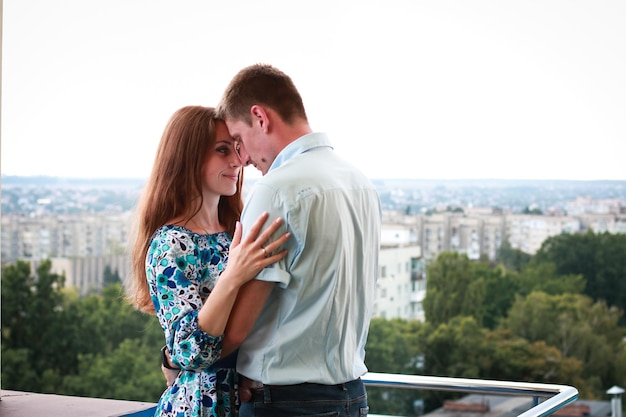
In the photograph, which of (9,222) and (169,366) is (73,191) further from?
(169,366)

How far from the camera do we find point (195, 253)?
1.88 m

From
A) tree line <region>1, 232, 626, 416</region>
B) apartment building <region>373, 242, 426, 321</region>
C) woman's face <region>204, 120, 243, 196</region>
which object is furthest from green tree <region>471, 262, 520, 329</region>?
woman's face <region>204, 120, 243, 196</region>

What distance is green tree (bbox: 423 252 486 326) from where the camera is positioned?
9.12 metres

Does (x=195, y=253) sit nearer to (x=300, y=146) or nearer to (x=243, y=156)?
(x=243, y=156)

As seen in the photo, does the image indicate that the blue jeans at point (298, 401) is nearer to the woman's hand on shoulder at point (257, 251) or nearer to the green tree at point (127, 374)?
the woman's hand on shoulder at point (257, 251)

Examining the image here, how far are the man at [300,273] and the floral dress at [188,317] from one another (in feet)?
0.23

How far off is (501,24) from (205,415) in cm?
727

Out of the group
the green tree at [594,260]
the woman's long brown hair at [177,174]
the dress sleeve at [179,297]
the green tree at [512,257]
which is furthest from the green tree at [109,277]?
the dress sleeve at [179,297]

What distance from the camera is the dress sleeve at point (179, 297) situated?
1.67 metres

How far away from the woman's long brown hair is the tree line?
7.20m

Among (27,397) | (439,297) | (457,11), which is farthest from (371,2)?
A: (27,397)

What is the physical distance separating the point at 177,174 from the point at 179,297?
0.32m

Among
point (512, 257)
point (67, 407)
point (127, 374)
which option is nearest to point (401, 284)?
point (512, 257)

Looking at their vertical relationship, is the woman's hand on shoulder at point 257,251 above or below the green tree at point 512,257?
above
